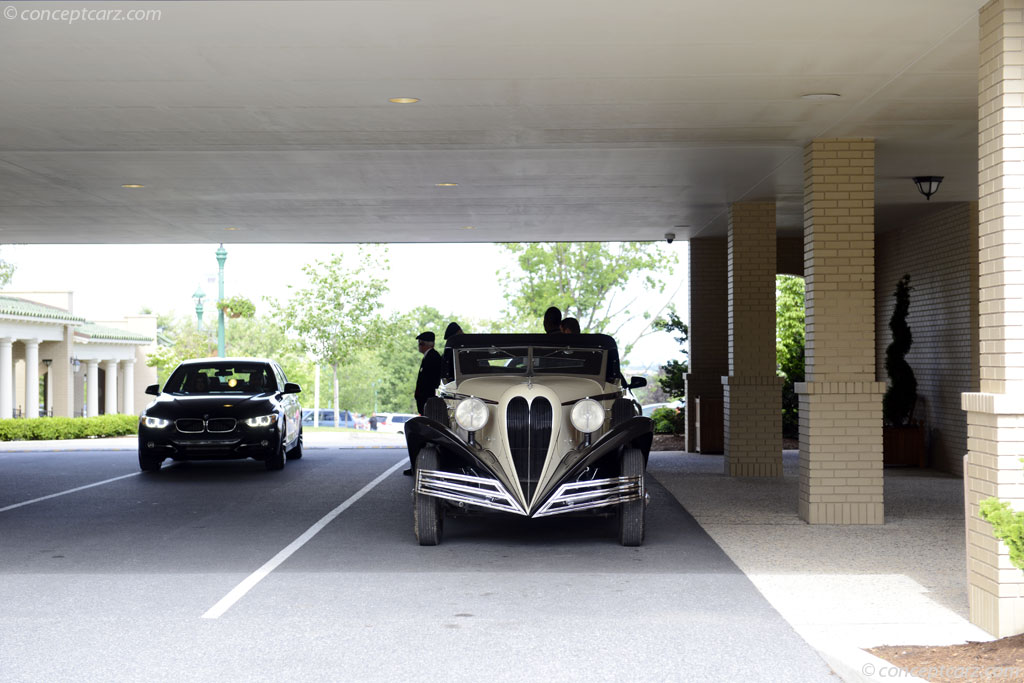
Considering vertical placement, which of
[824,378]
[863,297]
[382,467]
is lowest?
[382,467]

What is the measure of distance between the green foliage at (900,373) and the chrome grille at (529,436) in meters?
9.54

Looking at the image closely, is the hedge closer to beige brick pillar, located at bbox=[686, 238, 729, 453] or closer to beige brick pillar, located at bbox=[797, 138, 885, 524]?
beige brick pillar, located at bbox=[686, 238, 729, 453]

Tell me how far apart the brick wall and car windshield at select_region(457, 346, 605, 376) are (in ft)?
23.0

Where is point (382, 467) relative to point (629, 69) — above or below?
below

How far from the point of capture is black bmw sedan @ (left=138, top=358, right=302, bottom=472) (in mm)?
14984

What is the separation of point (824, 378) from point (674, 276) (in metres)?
26.0

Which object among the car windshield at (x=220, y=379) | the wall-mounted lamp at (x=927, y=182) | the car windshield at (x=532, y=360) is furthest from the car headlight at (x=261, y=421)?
the wall-mounted lamp at (x=927, y=182)

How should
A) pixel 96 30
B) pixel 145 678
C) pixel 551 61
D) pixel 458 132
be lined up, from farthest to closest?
1. pixel 458 132
2. pixel 551 61
3. pixel 96 30
4. pixel 145 678

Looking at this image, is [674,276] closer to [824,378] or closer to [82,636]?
[824,378]

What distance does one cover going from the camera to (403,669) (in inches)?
221

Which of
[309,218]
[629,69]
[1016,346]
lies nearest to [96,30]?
[629,69]

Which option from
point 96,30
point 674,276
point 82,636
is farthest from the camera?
point 674,276

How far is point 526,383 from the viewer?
973 cm

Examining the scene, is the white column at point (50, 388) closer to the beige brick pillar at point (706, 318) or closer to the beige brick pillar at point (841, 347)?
the beige brick pillar at point (706, 318)
